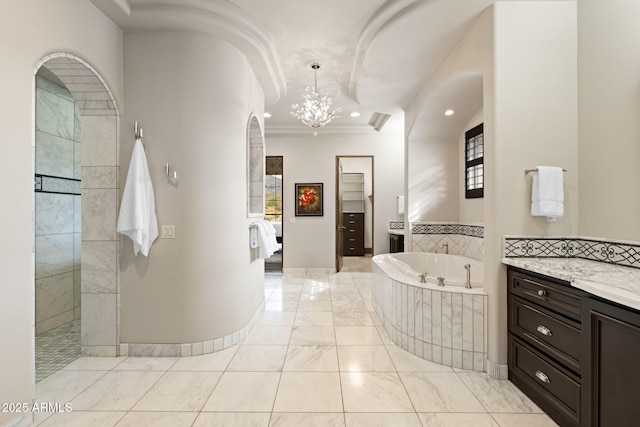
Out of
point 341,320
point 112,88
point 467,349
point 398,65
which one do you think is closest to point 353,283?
point 341,320

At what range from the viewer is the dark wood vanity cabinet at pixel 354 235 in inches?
324

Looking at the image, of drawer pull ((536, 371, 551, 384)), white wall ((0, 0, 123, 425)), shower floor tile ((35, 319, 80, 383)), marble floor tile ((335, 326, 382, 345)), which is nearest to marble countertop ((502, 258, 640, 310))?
drawer pull ((536, 371, 551, 384))

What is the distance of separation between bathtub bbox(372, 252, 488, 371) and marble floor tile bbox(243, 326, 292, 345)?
1035mm

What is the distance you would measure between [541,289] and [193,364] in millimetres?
2602

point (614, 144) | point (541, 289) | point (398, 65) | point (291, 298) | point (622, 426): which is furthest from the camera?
point (291, 298)

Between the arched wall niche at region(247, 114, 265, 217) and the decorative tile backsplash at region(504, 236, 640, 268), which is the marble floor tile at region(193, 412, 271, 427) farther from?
the arched wall niche at region(247, 114, 265, 217)

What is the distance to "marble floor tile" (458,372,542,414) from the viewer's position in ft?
6.21

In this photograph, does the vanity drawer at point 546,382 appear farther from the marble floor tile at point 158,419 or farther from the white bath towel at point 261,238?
the white bath towel at point 261,238

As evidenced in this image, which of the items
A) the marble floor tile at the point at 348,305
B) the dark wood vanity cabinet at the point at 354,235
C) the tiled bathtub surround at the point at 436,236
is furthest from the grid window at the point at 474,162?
the dark wood vanity cabinet at the point at 354,235

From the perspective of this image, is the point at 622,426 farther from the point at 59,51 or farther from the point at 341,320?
the point at 59,51

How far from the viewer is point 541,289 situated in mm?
1888

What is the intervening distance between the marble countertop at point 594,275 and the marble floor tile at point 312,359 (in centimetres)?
156

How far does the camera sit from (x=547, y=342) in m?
1.84

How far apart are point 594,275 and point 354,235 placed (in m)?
6.67
